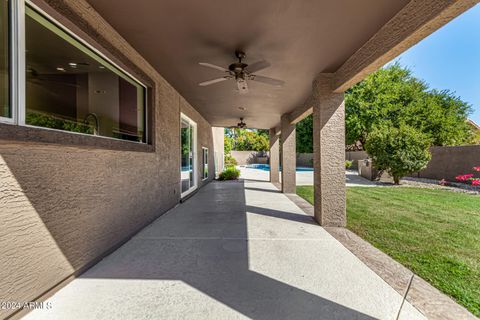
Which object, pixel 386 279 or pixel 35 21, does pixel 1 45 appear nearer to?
pixel 35 21

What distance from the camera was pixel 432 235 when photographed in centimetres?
386

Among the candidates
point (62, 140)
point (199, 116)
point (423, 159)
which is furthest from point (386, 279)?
point (423, 159)

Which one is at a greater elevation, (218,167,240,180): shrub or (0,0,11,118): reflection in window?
(0,0,11,118): reflection in window

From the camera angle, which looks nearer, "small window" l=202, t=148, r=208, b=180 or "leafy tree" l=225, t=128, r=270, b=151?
"small window" l=202, t=148, r=208, b=180

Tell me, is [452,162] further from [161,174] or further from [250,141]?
[250,141]

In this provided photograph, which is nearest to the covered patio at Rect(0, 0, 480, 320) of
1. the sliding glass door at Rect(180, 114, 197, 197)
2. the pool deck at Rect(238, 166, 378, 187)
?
the sliding glass door at Rect(180, 114, 197, 197)

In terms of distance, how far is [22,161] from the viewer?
191 centimetres

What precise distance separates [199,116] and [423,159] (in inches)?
395

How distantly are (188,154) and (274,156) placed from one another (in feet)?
17.5

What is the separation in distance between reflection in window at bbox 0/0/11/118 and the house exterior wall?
9.0 inches

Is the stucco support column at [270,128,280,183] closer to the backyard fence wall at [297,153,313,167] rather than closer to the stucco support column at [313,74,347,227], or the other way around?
the stucco support column at [313,74,347,227]

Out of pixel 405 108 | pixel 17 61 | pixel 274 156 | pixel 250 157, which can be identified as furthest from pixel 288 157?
pixel 250 157

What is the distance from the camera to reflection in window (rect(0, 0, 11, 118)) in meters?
1.88

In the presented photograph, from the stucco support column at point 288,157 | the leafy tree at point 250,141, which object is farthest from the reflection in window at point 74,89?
the leafy tree at point 250,141
